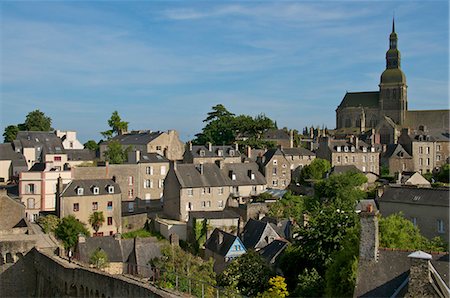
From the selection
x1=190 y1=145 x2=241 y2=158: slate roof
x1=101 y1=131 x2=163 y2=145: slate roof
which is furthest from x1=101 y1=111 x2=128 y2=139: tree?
x1=190 y1=145 x2=241 y2=158: slate roof

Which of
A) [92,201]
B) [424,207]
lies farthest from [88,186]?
[424,207]

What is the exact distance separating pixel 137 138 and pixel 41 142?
375 inches

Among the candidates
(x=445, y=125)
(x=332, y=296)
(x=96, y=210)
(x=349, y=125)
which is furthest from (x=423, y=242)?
(x=349, y=125)

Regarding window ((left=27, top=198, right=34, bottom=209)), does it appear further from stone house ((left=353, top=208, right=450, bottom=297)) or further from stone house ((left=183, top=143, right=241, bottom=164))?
stone house ((left=353, top=208, right=450, bottom=297))

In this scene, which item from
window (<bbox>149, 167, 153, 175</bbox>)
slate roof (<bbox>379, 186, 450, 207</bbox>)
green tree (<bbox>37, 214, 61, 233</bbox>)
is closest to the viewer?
slate roof (<bbox>379, 186, 450, 207</bbox>)

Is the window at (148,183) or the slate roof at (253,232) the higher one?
the window at (148,183)

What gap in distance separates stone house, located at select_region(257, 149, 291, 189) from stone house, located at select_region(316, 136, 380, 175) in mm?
8403

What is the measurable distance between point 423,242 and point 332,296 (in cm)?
863

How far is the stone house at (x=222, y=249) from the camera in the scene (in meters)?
29.8

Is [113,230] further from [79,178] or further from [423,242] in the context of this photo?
[423,242]

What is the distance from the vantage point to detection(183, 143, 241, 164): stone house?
158 ft

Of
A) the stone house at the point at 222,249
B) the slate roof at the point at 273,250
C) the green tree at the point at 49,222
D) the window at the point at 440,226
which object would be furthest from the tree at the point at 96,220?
the window at the point at 440,226

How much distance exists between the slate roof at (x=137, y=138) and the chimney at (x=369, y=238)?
3978 cm

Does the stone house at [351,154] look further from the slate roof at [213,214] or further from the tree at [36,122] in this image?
the tree at [36,122]
